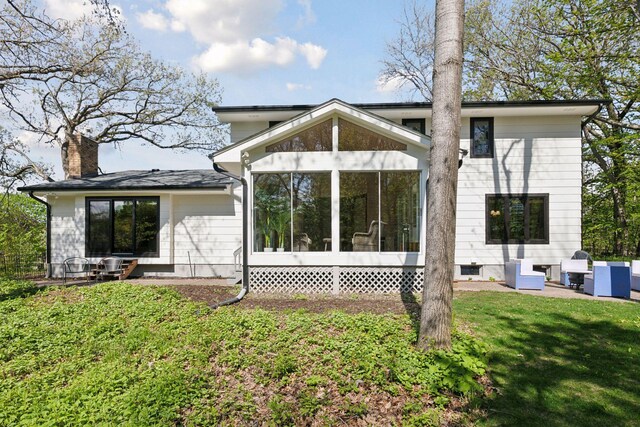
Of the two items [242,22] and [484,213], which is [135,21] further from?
[484,213]

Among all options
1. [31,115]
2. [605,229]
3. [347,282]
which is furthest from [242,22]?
[605,229]

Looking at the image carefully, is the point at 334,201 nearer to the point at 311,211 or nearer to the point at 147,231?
the point at 311,211

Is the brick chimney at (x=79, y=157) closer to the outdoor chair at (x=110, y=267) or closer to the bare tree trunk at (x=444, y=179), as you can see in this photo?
the outdoor chair at (x=110, y=267)

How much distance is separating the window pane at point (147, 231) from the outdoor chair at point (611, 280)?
12.4m

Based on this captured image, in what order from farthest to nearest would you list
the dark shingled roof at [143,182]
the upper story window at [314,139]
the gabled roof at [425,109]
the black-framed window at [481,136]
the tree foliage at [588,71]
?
1. the tree foliage at [588,71]
2. the dark shingled roof at [143,182]
3. the black-framed window at [481,136]
4. the gabled roof at [425,109]
5. the upper story window at [314,139]

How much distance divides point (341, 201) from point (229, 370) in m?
5.22

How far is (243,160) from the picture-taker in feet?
27.6

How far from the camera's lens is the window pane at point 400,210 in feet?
28.1

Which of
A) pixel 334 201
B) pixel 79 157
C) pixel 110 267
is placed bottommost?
pixel 110 267

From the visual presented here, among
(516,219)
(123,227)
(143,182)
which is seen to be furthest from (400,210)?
(123,227)

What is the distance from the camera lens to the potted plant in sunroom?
8.70m

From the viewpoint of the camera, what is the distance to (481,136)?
420 inches

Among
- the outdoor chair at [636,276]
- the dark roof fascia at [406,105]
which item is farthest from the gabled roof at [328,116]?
the outdoor chair at [636,276]

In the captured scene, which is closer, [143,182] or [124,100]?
[143,182]
